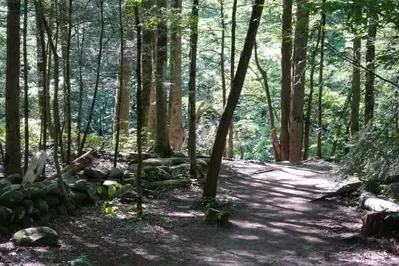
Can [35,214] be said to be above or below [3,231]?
above

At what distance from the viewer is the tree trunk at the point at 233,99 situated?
905 centimetres

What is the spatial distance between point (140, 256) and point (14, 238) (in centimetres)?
200

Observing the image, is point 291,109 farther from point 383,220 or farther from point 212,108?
point 383,220

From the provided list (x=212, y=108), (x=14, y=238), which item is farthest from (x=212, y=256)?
(x=212, y=108)

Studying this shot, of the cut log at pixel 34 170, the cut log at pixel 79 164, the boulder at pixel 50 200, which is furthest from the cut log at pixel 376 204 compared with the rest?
the cut log at pixel 79 164

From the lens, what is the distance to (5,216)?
7.40 metres

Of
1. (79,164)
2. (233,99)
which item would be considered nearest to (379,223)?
(233,99)

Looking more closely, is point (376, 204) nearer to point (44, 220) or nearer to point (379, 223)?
point (379, 223)

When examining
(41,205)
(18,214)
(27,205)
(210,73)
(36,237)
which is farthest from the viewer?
(210,73)

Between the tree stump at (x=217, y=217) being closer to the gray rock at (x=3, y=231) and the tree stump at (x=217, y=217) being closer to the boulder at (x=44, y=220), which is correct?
the boulder at (x=44, y=220)

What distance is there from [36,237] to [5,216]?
3.35ft

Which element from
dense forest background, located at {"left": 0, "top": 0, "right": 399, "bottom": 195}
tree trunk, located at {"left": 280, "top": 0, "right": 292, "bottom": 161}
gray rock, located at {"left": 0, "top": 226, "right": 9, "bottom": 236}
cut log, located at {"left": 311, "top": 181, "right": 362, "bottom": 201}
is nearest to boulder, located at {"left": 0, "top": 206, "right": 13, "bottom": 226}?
gray rock, located at {"left": 0, "top": 226, "right": 9, "bottom": 236}

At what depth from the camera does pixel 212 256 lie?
6883 millimetres

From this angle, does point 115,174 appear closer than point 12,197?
No
